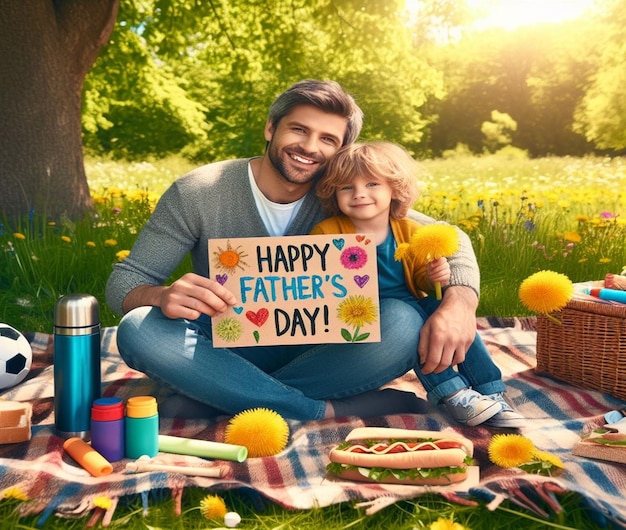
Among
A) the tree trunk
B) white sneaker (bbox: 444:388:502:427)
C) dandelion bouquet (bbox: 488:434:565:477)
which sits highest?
the tree trunk

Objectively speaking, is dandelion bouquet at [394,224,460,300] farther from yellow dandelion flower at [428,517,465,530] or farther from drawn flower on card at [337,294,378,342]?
yellow dandelion flower at [428,517,465,530]

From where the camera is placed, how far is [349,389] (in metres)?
2.31

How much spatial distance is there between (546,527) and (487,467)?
11.7 inches

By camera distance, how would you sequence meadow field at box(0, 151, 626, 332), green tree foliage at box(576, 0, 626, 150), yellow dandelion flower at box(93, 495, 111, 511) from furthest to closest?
green tree foliage at box(576, 0, 626, 150) → meadow field at box(0, 151, 626, 332) → yellow dandelion flower at box(93, 495, 111, 511)

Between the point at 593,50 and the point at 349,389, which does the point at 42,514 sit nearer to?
the point at 349,389

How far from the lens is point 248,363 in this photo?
2227 mm

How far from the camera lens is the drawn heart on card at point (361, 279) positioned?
7.14ft

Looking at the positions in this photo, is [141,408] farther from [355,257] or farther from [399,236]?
[399,236]

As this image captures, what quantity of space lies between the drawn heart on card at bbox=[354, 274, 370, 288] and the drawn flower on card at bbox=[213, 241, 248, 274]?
326 mm

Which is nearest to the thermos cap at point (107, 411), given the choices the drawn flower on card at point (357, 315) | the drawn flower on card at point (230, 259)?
the drawn flower on card at point (230, 259)

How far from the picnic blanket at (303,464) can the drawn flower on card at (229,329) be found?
11.2 inches

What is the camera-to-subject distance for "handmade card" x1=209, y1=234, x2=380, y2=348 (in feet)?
7.08

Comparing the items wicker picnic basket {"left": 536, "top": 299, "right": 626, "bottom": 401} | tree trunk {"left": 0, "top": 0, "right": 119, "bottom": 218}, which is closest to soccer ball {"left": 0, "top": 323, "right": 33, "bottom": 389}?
wicker picnic basket {"left": 536, "top": 299, "right": 626, "bottom": 401}

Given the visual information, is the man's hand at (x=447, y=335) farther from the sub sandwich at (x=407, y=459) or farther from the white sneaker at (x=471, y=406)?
the sub sandwich at (x=407, y=459)
